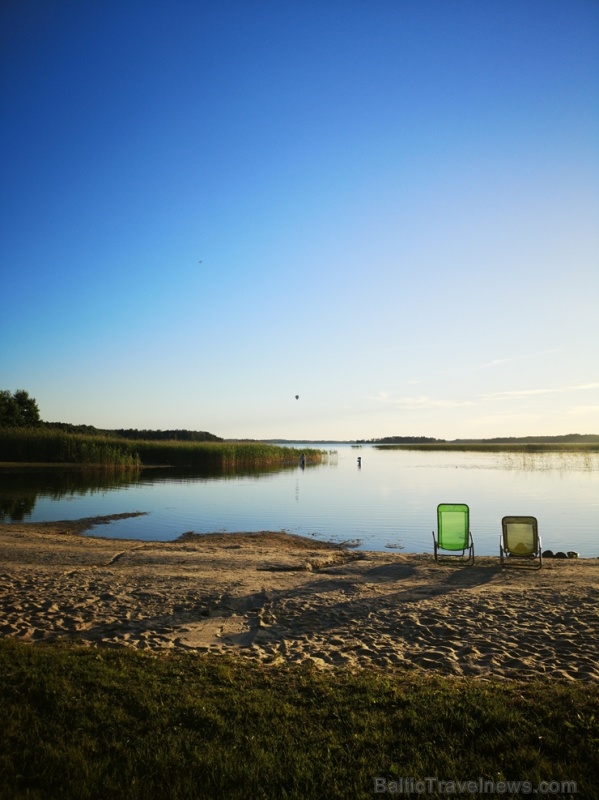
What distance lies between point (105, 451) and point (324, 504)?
2367cm

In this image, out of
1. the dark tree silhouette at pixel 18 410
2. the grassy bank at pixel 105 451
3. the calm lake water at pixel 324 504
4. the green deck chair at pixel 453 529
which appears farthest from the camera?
the dark tree silhouette at pixel 18 410

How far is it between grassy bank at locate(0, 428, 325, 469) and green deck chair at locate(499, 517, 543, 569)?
36.3 m

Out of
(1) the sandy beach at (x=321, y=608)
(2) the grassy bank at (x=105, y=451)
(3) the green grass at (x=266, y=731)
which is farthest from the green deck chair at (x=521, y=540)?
(2) the grassy bank at (x=105, y=451)

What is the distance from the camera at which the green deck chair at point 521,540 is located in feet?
35.2

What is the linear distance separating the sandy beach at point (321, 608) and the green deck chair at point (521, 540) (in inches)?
16.2

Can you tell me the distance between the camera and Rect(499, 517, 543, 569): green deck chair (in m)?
10.7

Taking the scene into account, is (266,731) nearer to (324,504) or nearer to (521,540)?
(521,540)

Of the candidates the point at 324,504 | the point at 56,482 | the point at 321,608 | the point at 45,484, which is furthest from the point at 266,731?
the point at 56,482

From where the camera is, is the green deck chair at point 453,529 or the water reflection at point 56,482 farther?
the water reflection at point 56,482

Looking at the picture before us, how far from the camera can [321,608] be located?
7.59m

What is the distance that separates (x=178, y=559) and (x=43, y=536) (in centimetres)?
564

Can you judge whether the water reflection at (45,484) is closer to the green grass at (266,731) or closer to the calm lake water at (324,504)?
the calm lake water at (324,504)

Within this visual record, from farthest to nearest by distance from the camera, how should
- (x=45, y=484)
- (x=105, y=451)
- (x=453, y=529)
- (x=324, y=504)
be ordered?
1. (x=105, y=451)
2. (x=45, y=484)
3. (x=324, y=504)
4. (x=453, y=529)

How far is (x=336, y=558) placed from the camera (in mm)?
12477
